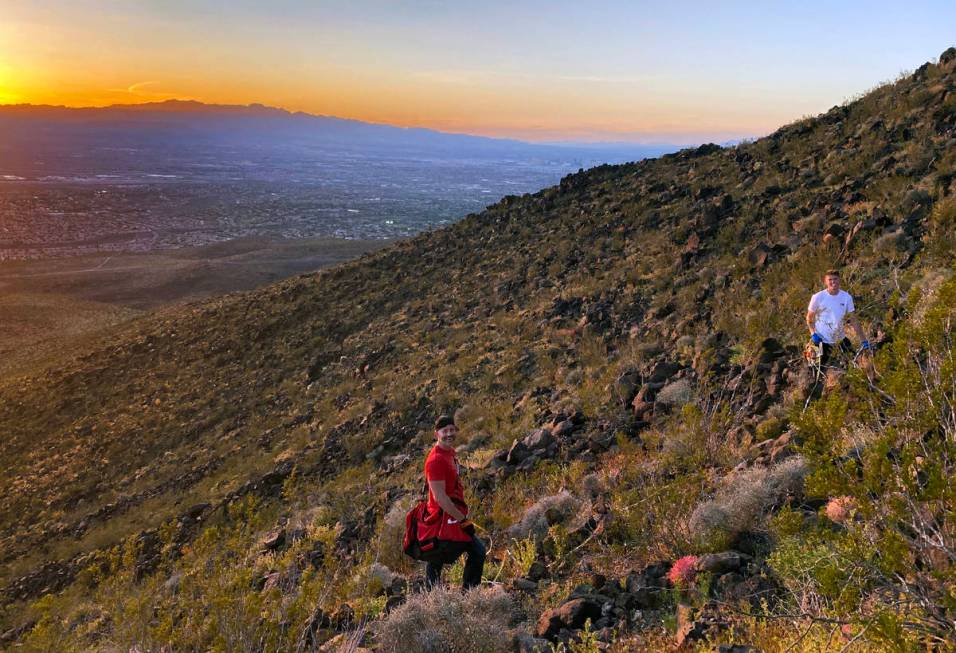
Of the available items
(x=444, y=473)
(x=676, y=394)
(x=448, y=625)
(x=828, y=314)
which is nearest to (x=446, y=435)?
(x=444, y=473)

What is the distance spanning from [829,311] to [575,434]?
3.30m

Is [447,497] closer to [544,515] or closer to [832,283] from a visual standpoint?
[544,515]

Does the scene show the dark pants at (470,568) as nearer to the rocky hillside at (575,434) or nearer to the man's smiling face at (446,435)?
the rocky hillside at (575,434)

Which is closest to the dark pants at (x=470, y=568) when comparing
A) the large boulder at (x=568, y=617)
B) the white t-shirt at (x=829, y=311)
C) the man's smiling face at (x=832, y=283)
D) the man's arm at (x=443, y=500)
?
the man's arm at (x=443, y=500)

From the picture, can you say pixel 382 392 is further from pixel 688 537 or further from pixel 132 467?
pixel 688 537

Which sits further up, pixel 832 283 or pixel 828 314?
pixel 832 283

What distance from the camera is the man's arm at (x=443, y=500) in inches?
160

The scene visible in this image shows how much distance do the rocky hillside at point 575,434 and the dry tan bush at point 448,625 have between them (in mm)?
25

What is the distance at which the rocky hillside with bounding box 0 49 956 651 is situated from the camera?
112 inches

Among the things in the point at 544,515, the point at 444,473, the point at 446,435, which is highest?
the point at 446,435

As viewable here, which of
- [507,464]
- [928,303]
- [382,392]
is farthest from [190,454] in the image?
[928,303]

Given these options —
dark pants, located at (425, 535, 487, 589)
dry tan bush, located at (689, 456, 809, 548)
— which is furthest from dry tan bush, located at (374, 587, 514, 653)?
dry tan bush, located at (689, 456, 809, 548)

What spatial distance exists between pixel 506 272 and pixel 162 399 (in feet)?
40.1

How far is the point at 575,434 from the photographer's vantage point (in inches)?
281
